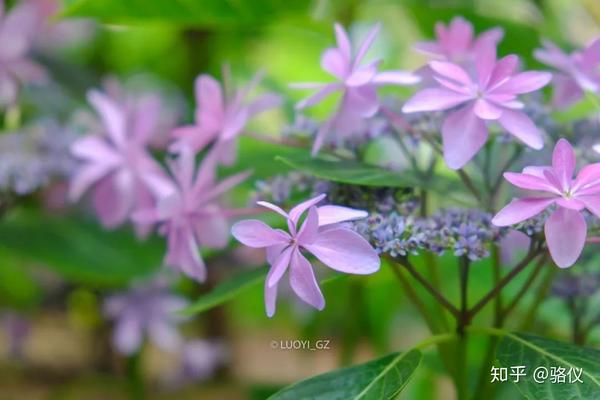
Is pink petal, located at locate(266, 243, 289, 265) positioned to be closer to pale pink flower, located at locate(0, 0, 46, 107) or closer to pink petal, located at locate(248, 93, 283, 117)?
pink petal, located at locate(248, 93, 283, 117)

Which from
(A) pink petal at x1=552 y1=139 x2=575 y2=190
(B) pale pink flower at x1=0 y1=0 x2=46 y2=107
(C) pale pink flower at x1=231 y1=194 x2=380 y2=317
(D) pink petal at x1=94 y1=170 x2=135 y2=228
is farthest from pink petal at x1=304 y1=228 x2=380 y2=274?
(B) pale pink flower at x1=0 y1=0 x2=46 y2=107

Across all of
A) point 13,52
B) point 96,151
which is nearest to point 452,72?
point 96,151

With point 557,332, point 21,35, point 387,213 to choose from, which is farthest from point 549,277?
point 21,35

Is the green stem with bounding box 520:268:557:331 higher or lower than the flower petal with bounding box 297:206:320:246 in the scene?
lower

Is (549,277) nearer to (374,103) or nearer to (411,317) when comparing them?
(374,103)

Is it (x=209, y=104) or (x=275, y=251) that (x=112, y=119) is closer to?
(x=209, y=104)
